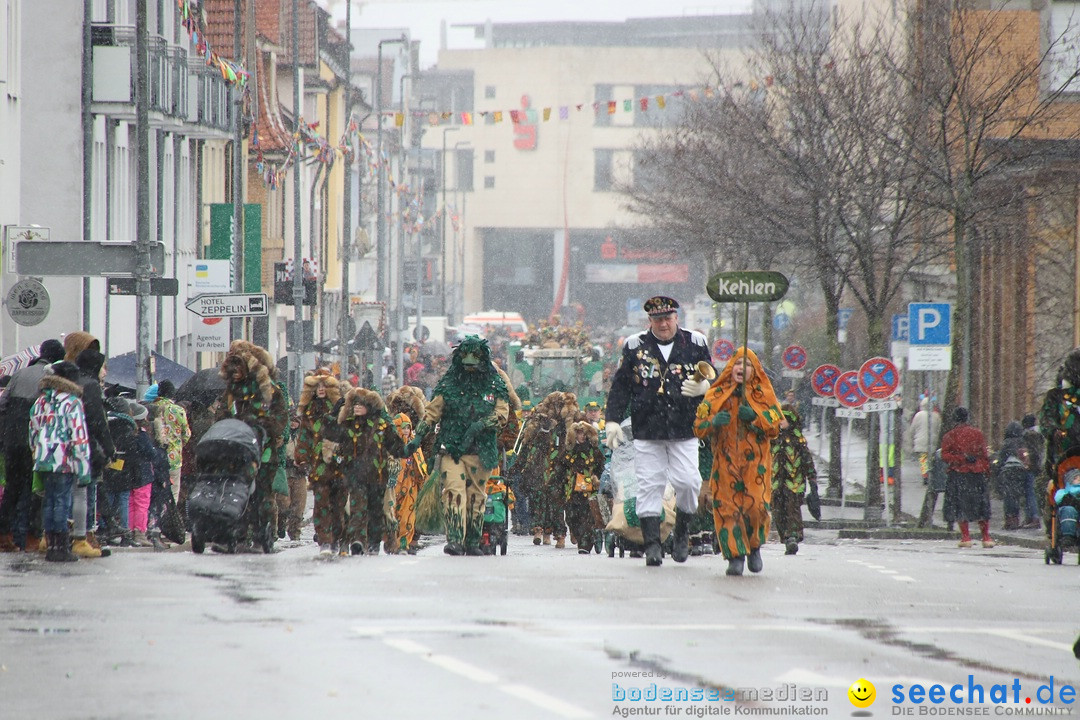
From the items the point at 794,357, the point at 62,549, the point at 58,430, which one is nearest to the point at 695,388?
the point at 58,430

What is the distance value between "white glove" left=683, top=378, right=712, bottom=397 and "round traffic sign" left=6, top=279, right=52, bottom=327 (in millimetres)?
9768

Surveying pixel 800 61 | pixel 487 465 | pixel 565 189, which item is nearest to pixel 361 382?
pixel 800 61

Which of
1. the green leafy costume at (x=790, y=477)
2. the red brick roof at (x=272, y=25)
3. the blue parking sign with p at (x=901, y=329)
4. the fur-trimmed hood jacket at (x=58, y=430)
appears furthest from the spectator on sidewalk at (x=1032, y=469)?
the red brick roof at (x=272, y=25)

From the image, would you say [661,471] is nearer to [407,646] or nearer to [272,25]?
[407,646]

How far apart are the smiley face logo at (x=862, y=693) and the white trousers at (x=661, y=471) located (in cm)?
475

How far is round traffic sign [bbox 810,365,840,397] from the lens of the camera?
27.7 m

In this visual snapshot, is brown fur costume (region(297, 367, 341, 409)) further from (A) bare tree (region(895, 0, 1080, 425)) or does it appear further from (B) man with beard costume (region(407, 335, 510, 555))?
(A) bare tree (region(895, 0, 1080, 425))

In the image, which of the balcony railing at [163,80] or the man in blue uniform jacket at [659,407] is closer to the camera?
the man in blue uniform jacket at [659,407]

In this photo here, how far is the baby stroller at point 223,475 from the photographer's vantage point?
13195 millimetres

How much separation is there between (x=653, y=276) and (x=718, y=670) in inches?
4426

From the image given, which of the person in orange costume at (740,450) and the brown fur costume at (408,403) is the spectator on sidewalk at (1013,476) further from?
the person in orange costume at (740,450)

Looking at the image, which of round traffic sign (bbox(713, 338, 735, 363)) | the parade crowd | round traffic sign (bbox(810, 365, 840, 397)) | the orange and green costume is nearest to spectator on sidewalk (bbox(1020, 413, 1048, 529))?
round traffic sign (bbox(810, 365, 840, 397))

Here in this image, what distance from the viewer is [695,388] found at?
1196cm

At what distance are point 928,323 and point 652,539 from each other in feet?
42.6
